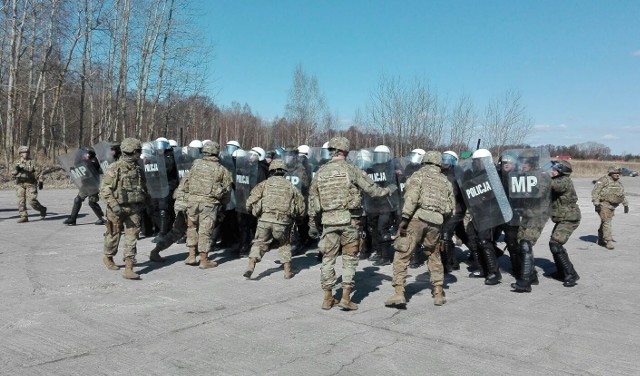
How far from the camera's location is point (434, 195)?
21.4 ft

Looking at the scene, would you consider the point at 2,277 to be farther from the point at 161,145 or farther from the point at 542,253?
the point at 542,253

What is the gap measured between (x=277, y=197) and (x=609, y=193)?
8.74m

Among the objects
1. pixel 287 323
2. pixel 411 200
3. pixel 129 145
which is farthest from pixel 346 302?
pixel 129 145

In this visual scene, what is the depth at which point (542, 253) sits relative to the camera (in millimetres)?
10773

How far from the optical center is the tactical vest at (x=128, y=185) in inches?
300

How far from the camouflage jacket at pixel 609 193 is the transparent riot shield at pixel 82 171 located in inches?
458

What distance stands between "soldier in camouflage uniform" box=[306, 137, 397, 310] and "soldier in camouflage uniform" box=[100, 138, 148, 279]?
286 centimetres

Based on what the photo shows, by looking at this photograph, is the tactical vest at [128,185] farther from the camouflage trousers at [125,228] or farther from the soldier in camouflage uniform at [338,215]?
the soldier in camouflage uniform at [338,215]

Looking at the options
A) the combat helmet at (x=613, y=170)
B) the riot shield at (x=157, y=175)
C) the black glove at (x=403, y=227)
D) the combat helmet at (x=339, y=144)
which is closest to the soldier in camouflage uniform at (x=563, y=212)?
the black glove at (x=403, y=227)

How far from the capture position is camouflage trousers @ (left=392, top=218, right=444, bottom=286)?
642 centimetres

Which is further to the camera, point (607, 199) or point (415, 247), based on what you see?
point (607, 199)

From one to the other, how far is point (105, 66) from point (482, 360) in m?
27.5

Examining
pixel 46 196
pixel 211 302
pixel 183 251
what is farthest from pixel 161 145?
pixel 46 196

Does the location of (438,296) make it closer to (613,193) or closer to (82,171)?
(613,193)
